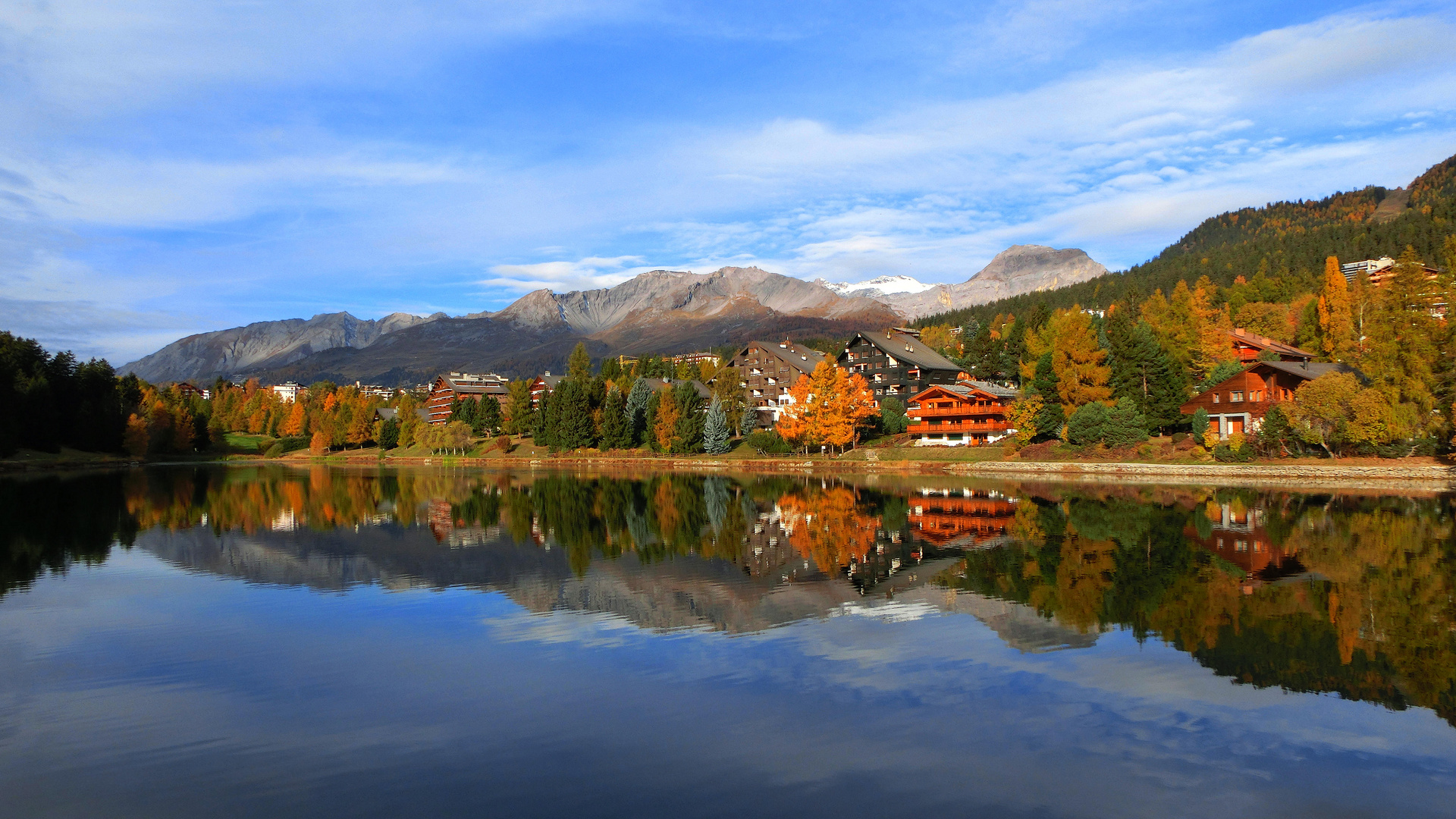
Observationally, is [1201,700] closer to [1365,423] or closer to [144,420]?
[1365,423]

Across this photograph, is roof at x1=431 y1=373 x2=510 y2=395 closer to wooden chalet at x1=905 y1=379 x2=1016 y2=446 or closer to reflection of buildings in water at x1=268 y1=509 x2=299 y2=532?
wooden chalet at x1=905 y1=379 x2=1016 y2=446

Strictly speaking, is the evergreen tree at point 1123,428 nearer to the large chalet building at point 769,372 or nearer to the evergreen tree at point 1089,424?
the evergreen tree at point 1089,424

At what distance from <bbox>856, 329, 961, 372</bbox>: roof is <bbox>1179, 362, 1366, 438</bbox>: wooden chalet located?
114ft

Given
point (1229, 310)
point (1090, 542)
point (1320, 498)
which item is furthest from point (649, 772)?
point (1229, 310)

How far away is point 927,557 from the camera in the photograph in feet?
83.0

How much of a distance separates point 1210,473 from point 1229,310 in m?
60.8

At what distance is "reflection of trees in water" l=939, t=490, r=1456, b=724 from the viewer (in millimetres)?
13406

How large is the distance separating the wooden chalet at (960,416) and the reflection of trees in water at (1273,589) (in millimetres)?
42010

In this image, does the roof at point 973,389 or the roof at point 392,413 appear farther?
the roof at point 392,413

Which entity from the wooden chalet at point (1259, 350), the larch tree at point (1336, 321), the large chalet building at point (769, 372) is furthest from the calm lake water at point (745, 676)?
the large chalet building at point (769, 372)

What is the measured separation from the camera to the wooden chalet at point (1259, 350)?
77125 millimetres

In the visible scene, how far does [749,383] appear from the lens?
359 feet

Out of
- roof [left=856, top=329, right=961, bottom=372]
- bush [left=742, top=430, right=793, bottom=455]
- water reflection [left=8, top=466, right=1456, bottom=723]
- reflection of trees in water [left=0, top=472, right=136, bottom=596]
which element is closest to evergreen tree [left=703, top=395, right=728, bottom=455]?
bush [left=742, top=430, right=793, bottom=455]

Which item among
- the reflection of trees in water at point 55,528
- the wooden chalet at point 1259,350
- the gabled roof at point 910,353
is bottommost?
the reflection of trees in water at point 55,528
